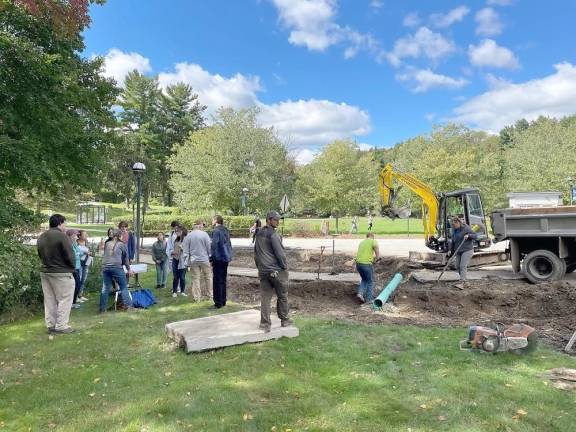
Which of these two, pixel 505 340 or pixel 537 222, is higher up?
pixel 537 222

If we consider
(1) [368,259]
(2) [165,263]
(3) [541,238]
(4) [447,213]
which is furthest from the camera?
(4) [447,213]

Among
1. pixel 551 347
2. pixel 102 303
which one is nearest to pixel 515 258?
pixel 551 347

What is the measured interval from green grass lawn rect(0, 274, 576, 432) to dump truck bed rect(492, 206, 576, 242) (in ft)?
22.0

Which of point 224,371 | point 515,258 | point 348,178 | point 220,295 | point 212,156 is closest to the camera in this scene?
point 224,371

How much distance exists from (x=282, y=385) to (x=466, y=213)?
11.3 meters

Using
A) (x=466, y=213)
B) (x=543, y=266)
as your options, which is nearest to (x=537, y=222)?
(x=543, y=266)

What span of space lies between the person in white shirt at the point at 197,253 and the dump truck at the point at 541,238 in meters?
8.31

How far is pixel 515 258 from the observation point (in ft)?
42.4

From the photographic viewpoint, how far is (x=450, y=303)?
9867mm

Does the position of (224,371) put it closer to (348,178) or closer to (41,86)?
(41,86)

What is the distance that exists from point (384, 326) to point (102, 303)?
5411 millimetres

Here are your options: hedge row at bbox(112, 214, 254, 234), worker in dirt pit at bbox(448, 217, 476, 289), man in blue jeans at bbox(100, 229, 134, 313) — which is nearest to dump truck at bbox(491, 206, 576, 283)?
worker in dirt pit at bbox(448, 217, 476, 289)

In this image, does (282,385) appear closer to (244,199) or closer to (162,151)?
(244,199)

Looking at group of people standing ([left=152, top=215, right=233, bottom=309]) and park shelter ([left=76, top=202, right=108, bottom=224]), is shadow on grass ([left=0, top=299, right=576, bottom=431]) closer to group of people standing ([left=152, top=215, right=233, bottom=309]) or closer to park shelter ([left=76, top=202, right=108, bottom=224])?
group of people standing ([left=152, top=215, right=233, bottom=309])
